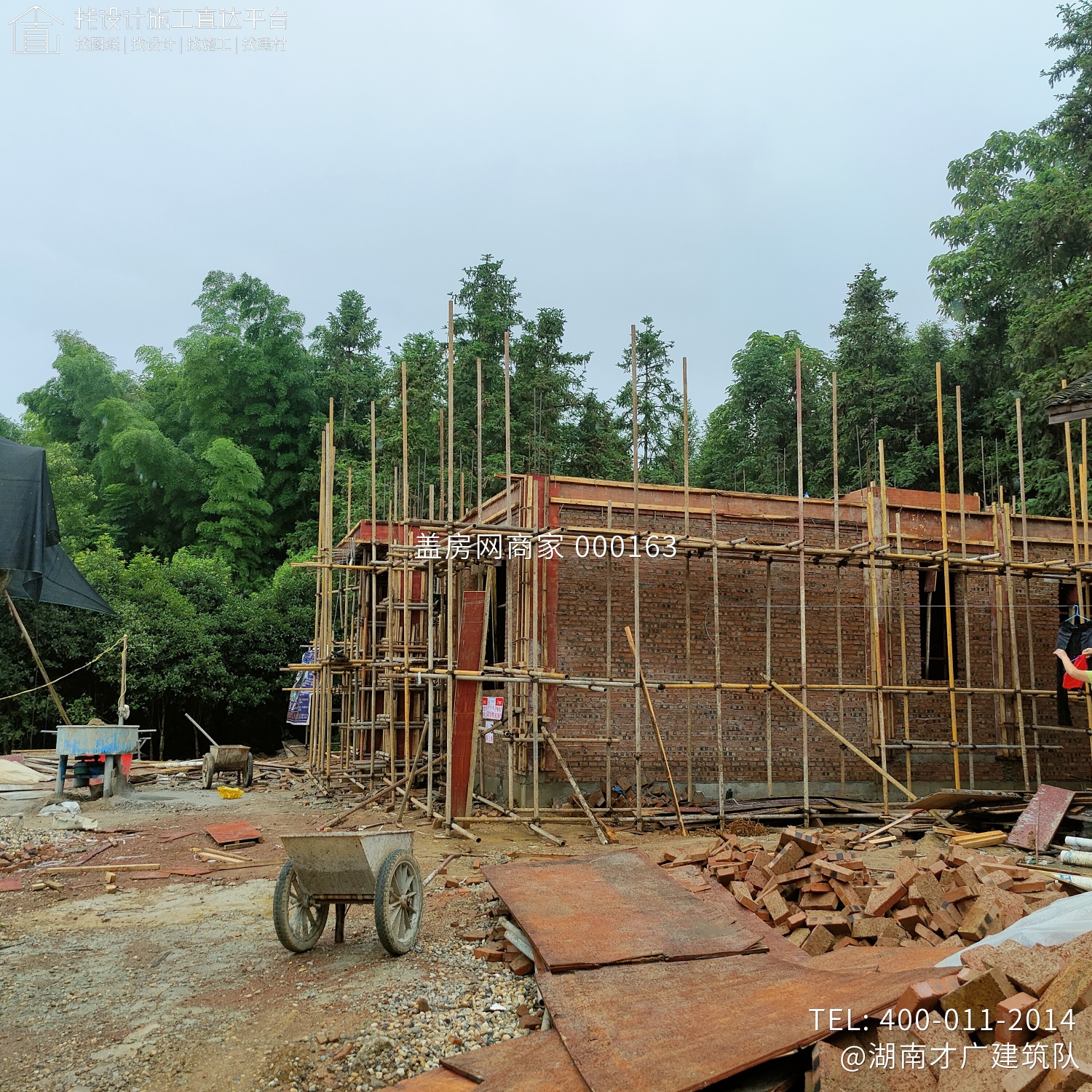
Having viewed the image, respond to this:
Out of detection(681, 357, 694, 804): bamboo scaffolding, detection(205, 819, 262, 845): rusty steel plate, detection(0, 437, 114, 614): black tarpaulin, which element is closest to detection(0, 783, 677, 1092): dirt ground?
detection(205, 819, 262, 845): rusty steel plate

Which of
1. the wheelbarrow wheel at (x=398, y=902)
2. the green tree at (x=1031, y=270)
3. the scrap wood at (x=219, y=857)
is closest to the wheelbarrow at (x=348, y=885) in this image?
the wheelbarrow wheel at (x=398, y=902)

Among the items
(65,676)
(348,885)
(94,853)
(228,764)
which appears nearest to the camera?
(348,885)

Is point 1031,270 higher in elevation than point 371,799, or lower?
higher

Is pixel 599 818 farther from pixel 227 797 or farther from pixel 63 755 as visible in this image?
pixel 63 755

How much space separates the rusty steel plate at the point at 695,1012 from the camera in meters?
4.40

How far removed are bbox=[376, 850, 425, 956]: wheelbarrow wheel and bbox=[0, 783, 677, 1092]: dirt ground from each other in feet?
0.49

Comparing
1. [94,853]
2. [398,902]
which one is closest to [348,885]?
[398,902]

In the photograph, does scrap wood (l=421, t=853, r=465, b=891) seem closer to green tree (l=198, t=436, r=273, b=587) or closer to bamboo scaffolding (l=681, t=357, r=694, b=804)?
bamboo scaffolding (l=681, t=357, r=694, b=804)

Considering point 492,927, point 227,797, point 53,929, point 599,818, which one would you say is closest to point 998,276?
point 599,818

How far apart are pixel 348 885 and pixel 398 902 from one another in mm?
396

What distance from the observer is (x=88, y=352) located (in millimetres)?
40000

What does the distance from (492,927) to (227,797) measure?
1085 cm

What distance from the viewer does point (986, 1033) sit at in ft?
13.6

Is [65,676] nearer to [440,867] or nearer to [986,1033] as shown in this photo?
[440,867]
